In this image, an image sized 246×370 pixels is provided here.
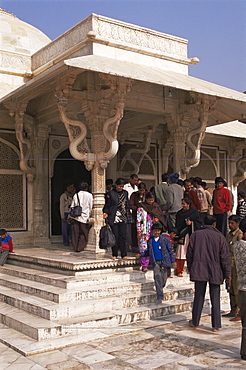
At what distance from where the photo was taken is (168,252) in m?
5.74

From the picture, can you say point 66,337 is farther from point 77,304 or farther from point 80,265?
point 80,265

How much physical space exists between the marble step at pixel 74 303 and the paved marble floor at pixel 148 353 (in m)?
0.59

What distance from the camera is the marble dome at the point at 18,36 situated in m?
10.3

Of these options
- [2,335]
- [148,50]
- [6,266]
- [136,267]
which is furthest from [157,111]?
[2,335]

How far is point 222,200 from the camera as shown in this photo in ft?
24.5

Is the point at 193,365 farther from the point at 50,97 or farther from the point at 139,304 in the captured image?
the point at 50,97

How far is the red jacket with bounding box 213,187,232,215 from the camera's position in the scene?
7414 mm

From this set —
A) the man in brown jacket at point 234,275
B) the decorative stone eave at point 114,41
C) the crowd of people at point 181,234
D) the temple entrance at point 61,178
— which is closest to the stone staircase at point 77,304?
the crowd of people at point 181,234

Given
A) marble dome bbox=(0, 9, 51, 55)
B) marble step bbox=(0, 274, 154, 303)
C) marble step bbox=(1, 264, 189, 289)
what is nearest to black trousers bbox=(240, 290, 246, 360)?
marble step bbox=(0, 274, 154, 303)

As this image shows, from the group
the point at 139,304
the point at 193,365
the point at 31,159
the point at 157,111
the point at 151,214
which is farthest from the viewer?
the point at 31,159

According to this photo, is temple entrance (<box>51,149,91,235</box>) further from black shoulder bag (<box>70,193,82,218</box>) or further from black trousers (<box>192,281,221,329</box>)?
black trousers (<box>192,281,221,329</box>)

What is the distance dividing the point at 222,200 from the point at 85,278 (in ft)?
9.60

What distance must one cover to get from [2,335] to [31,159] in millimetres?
5163

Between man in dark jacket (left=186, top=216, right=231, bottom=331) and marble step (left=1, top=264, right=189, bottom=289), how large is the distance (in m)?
1.43
